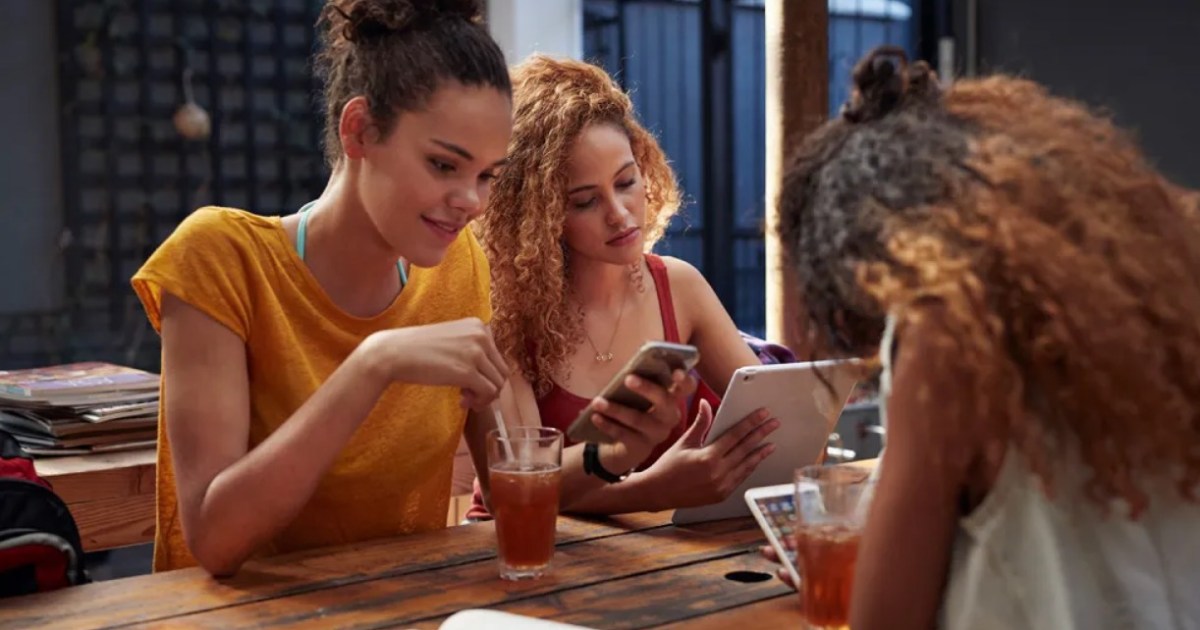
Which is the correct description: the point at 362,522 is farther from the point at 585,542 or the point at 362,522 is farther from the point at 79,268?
the point at 79,268

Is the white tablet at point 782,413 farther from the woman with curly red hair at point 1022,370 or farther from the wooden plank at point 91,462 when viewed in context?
the wooden plank at point 91,462

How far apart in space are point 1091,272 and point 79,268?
3.84 metres

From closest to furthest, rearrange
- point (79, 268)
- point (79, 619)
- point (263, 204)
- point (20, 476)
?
point (79, 619), point (20, 476), point (79, 268), point (263, 204)

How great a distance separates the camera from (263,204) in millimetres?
4457

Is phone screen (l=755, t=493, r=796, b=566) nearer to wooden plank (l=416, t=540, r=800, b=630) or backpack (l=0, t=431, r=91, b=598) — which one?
wooden plank (l=416, t=540, r=800, b=630)

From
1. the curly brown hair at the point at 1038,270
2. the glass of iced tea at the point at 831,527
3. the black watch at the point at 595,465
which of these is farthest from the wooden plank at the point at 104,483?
the curly brown hair at the point at 1038,270

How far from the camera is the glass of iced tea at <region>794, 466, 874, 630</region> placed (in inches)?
47.0

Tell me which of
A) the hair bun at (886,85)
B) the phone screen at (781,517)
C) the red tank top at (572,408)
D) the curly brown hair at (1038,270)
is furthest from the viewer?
the red tank top at (572,408)

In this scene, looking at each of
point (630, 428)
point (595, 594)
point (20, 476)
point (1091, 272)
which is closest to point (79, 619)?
point (20, 476)

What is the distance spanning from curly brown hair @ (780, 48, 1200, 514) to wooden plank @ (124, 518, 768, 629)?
569 mm

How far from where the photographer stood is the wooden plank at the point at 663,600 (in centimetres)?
133

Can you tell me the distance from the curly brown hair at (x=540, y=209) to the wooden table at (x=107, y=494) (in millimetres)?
761

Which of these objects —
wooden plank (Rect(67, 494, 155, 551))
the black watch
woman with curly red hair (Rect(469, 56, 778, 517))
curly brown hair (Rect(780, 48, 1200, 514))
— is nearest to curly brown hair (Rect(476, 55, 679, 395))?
woman with curly red hair (Rect(469, 56, 778, 517))

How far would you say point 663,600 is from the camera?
1411mm
